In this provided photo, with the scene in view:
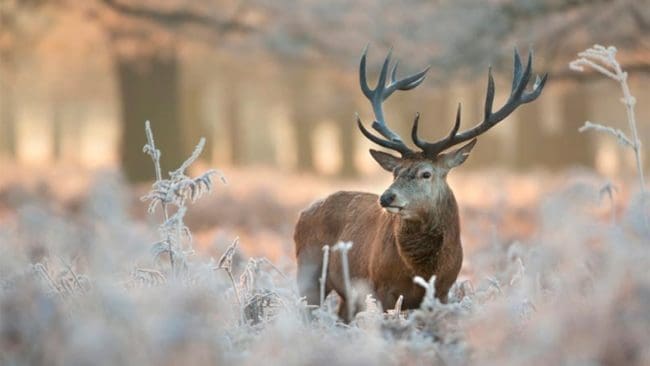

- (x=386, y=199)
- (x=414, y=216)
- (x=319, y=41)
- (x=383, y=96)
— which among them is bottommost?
(x=414, y=216)

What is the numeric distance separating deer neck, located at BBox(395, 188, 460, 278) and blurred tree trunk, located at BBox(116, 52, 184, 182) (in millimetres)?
15901

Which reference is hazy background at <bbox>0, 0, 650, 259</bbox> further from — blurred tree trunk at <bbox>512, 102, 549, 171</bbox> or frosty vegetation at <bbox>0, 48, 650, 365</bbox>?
frosty vegetation at <bbox>0, 48, 650, 365</bbox>

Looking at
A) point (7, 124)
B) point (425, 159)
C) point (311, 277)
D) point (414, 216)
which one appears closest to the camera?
point (414, 216)

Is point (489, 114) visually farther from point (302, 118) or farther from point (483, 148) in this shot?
point (302, 118)

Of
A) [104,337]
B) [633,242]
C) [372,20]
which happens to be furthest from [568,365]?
[372,20]

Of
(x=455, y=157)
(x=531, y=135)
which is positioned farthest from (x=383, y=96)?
(x=531, y=135)

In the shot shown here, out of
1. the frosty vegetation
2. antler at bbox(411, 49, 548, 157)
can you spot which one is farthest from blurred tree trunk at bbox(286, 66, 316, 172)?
the frosty vegetation

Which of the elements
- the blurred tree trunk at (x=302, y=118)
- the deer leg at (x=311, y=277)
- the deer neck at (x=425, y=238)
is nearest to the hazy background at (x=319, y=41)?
the blurred tree trunk at (x=302, y=118)

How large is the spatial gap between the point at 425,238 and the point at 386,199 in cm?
38

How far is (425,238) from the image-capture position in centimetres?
629

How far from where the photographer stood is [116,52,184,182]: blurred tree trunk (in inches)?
870

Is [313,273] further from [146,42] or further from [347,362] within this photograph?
[146,42]

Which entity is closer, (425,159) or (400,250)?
(400,250)

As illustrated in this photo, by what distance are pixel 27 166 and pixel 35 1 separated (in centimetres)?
524
